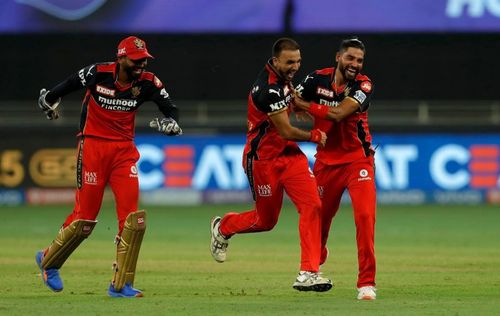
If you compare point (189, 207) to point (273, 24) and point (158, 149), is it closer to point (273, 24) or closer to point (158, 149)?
point (158, 149)

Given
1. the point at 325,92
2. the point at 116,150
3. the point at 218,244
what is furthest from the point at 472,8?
the point at 116,150

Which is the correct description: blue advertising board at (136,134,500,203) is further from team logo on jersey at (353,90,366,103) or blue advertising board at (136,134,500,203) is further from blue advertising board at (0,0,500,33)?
team logo on jersey at (353,90,366,103)

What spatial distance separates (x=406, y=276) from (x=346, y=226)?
22.5 feet

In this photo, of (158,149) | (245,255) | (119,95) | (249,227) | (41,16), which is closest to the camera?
(119,95)

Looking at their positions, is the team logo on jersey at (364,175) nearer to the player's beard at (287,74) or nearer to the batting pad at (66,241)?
the player's beard at (287,74)

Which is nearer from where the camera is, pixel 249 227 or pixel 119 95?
pixel 119 95

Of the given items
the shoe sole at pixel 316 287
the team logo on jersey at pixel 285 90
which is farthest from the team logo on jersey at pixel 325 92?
the shoe sole at pixel 316 287

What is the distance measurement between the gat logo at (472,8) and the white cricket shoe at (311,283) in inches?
614

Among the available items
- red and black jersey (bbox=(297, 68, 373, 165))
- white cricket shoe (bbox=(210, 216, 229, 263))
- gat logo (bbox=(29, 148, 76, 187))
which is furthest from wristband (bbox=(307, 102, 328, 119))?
gat logo (bbox=(29, 148, 76, 187))

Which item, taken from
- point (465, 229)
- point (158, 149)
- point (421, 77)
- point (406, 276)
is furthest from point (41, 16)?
point (406, 276)

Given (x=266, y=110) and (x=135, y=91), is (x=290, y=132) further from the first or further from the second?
(x=135, y=91)

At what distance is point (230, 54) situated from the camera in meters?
26.5

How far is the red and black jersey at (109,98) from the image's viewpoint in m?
10.6

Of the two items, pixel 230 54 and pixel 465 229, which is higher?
pixel 230 54
